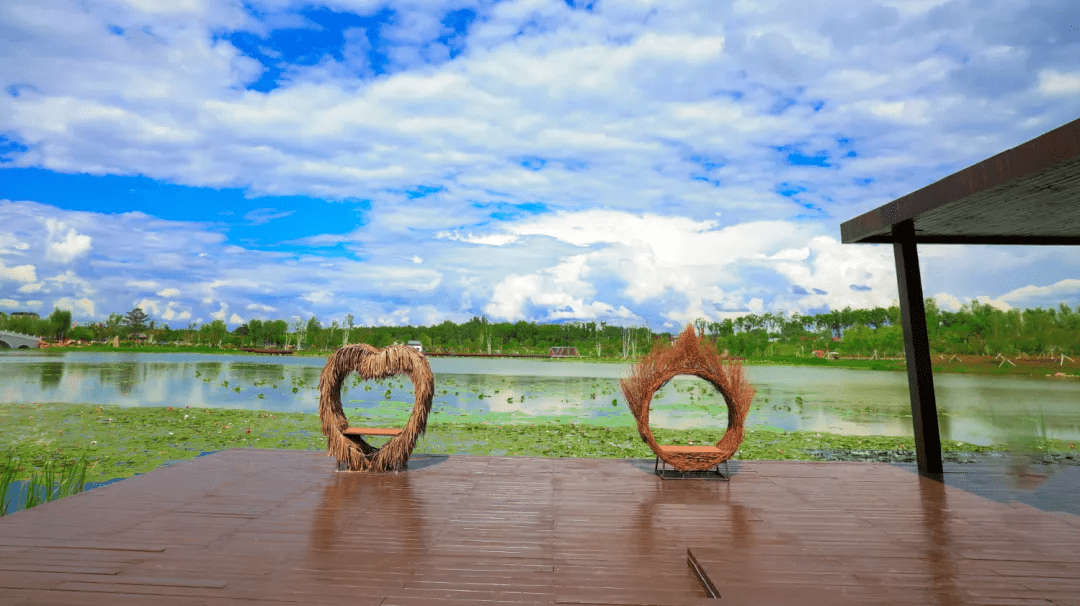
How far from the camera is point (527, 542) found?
4.26m

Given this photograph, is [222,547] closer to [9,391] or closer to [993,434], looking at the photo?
[993,434]

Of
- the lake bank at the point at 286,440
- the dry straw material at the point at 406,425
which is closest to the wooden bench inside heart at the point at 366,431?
the dry straw material at the point at 406,425

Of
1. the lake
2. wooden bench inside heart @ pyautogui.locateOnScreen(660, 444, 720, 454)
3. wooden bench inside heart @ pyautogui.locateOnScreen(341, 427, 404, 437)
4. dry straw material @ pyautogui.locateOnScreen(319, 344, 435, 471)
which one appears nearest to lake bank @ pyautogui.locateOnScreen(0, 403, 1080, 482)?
wooden bench inside heart @ pyautogui.locateOnScreen(341, 427, 404, 437)

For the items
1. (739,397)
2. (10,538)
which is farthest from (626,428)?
(10,538)

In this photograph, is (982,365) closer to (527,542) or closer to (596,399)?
(596,399)

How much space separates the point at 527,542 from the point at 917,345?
16.7 feet

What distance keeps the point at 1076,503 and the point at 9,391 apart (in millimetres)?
24400

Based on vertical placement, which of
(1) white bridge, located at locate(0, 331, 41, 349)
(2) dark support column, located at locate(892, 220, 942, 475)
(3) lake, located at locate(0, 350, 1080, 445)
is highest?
(1) white bridge, located at locate(0, 331, 41, 349)

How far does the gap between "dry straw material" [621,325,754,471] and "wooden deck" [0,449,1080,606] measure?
33 cm

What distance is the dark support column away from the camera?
657cm

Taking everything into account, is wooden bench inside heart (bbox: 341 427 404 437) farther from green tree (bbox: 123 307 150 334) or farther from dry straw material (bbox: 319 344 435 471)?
green tree (bbox: 123 307 150 334)

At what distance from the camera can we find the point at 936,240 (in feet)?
23.9

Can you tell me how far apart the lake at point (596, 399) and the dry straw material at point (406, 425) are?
220 inches

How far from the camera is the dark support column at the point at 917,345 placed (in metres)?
6.57
